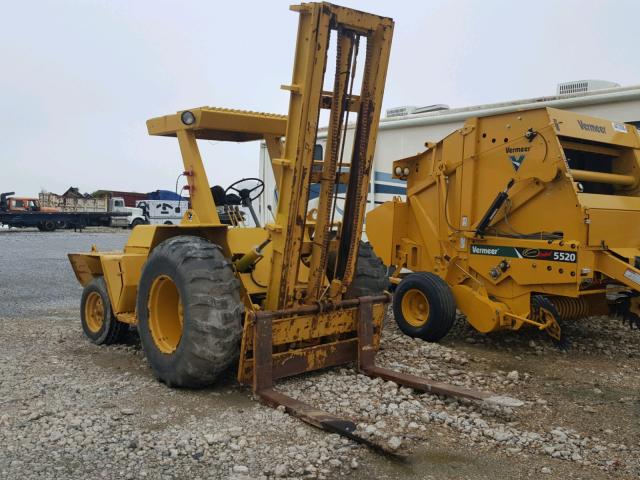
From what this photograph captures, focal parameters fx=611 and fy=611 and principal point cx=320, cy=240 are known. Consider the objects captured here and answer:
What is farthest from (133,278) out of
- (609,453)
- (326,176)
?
(609,453)

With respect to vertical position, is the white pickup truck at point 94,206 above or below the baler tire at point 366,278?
above

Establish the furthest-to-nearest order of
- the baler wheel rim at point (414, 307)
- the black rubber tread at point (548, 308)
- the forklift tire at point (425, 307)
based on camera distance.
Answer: the baler wheel rim at point (414, 307) → the forklift tire at point (425, 307) → the black rubber tread at point (548, 308)

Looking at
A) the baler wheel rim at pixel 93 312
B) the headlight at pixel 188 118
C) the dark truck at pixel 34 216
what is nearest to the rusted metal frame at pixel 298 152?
the headlight at pixel 188 118

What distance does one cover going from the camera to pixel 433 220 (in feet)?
23.7

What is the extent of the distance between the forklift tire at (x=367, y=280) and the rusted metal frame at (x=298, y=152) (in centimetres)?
82

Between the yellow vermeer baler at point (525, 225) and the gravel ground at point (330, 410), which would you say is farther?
the yellow vermeer baler at point (525, 225)

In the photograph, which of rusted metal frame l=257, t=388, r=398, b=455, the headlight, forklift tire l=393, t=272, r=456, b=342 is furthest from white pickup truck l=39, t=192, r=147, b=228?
rusted metal frame l=257, t=388, r=398, b=455

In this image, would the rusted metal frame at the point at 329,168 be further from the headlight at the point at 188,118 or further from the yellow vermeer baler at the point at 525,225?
the yellow vermeer baler at the point at 525,225

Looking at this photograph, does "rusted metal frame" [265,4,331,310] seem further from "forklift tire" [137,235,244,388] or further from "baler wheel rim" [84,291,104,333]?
"baler wheel rim" [84,291,104,333]

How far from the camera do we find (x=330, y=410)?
4.27 meters

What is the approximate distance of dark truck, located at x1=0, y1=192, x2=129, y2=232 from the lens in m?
34.8

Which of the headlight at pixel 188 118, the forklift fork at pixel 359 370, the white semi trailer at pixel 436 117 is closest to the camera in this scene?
the forklift fork at pixel 359 370

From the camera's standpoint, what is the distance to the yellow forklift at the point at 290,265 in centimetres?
443

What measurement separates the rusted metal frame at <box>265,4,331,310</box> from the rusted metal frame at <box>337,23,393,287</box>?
46cm
